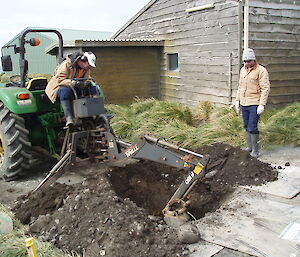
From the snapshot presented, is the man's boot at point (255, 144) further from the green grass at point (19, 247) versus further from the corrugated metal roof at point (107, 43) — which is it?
the corrugated metal roof at point (107, 43)

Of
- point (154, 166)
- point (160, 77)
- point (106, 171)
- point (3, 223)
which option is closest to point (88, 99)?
point (106, 171)

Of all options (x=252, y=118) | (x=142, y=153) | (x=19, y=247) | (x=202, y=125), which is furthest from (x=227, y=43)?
(x=19, y=247)

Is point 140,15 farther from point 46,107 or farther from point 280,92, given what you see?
point 46,107

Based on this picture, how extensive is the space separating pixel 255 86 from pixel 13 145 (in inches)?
149

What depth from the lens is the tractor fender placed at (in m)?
4.93

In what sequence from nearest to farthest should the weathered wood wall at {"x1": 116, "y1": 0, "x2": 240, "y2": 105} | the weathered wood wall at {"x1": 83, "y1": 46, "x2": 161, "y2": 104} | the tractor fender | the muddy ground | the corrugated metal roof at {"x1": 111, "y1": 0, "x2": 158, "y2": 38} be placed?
the muddy ground, the tractor fender, the weathered wood wall at {"x1": 116, "y1": 0, "x2": 240, "y2": 105}, the weathered wood wall at {"x1": 83, "y1": 46, "x2": 161, "y2": 104}, the corrugated metal roof at {"x1": 111, "y1": 0, "x2": 158, "y2": 38}

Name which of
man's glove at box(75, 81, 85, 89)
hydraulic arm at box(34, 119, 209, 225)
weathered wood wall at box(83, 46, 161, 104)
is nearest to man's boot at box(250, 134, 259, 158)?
hydraulic arm at box(34, 119, 209, 225)

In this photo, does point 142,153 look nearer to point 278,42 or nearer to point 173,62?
point 278,42

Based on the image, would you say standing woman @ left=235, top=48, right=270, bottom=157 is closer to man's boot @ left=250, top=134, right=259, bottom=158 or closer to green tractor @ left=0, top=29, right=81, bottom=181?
man's boot @ left=250, top=134, right=259, bottom=158

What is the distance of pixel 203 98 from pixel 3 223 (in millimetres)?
7075

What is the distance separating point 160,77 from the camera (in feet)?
38.3

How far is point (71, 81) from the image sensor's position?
14.9 feet

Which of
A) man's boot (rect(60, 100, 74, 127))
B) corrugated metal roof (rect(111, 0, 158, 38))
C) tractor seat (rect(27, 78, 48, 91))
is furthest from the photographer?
corrugated metal roof (rect(111, 0, 158, 38))

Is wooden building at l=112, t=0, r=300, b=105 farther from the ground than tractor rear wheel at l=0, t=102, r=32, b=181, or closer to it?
farther from the ground
